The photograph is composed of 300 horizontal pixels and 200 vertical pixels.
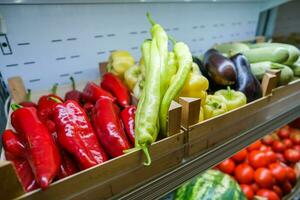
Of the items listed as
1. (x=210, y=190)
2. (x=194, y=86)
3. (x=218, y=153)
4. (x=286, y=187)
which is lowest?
(x=286, y=187)

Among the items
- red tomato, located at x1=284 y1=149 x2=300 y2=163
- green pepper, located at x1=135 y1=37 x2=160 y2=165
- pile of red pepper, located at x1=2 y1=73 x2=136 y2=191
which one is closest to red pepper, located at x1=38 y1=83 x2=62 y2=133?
pile of red pepper, located at x1=2 y1=73 x2=136 y2=191

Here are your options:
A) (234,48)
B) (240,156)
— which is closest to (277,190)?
(240,156)

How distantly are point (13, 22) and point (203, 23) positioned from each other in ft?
3.12

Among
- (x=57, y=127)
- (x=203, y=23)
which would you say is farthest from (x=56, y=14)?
(x=203, y=23)

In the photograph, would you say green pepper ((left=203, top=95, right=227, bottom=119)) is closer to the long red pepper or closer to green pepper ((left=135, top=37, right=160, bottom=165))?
green pepper ((left=135, top=37, right=160, bottom=165))

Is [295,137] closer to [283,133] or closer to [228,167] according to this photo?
[283,133]

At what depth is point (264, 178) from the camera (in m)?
0.87

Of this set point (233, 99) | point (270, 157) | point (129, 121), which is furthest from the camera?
point (270, 157)

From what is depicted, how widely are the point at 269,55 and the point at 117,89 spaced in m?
0.64

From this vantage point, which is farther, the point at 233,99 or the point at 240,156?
the point at 240,156

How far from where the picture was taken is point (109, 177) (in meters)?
0.40

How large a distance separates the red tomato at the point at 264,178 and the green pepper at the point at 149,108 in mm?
714

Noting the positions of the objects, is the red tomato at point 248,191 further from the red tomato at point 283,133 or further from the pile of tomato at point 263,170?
the red tomato at point 283,133

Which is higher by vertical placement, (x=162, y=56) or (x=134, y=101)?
(x=162, y=56)
